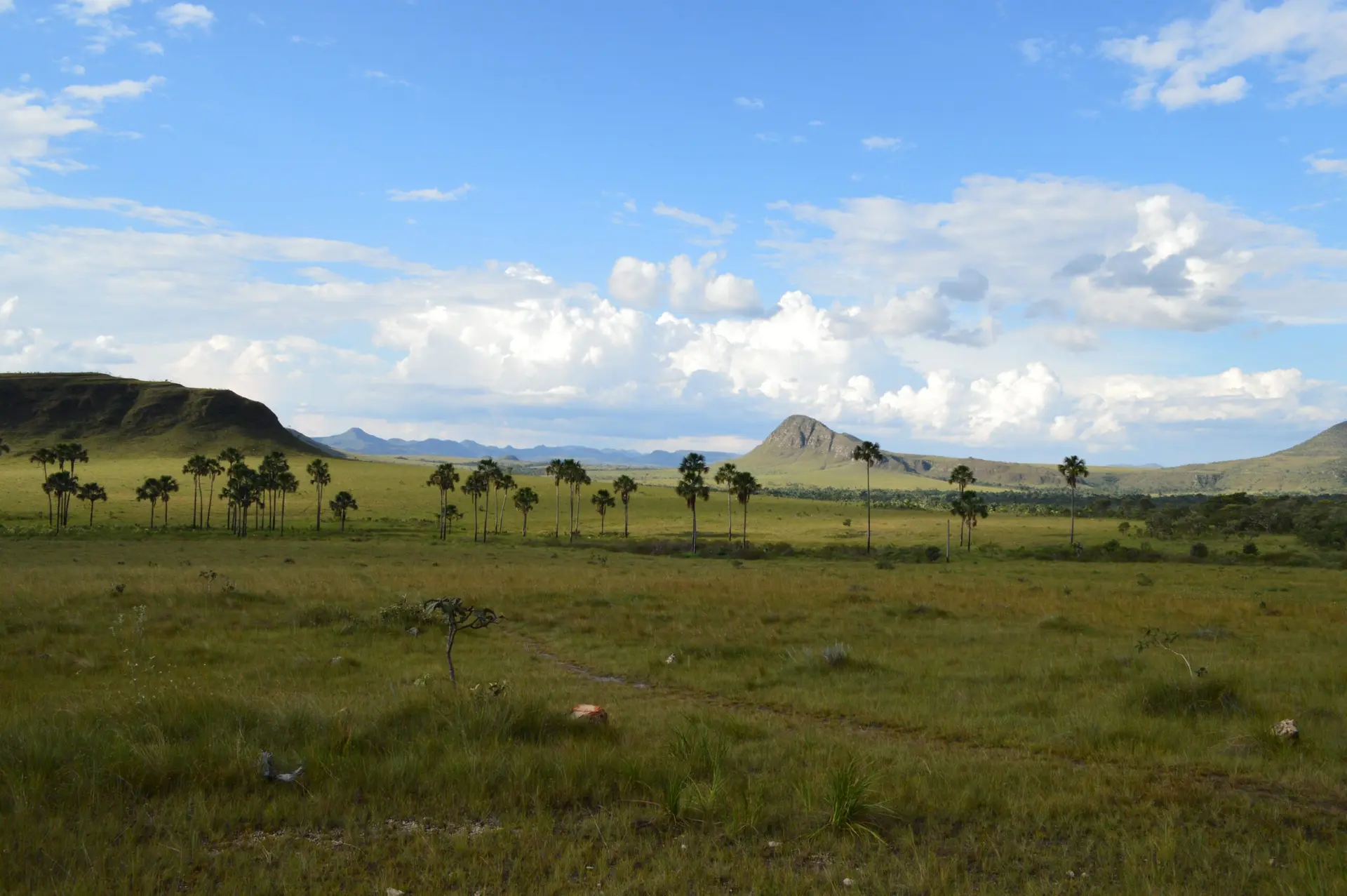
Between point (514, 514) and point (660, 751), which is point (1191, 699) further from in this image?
point (514, 514)

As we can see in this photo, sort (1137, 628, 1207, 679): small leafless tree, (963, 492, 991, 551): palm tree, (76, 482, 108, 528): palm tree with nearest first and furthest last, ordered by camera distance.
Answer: (1137, 628, 1207, 679): small leafless tree → (963, 492, 991, 551): palm tree → (76, 482, 108, 528): palm tree

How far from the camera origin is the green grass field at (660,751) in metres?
6.29

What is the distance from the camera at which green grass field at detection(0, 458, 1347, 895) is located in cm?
629

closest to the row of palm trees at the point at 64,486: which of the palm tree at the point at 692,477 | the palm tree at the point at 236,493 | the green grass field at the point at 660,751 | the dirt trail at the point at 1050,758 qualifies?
the palm tree at the point at 236,493

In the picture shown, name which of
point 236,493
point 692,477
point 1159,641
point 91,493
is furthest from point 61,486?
point 1159,641

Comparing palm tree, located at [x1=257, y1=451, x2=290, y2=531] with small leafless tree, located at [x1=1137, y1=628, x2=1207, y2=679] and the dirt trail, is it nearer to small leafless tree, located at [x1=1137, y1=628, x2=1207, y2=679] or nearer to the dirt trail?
the dirt trail

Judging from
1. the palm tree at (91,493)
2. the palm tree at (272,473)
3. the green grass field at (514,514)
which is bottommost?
the green grass field at (514,514)

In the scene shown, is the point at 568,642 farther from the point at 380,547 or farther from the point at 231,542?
the point at 231,542

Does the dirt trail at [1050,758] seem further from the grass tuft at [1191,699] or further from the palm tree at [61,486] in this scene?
the palm tree at [61,486]

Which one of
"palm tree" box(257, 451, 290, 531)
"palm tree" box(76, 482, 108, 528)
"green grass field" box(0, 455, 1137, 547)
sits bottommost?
"green grass field" box(0, 455, 1137, 547)

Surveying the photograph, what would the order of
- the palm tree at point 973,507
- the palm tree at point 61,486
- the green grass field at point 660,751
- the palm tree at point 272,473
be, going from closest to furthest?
the green grass field at point 660,751 < the palm tree at point 973,507 < the palm tree at point 61,486 < the palm tree at point 272,473

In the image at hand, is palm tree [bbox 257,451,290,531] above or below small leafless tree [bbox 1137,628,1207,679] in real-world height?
above

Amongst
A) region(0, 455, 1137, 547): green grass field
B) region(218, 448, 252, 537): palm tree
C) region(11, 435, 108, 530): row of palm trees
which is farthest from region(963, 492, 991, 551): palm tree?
region(11, 435, 108, 530): row of palm trees

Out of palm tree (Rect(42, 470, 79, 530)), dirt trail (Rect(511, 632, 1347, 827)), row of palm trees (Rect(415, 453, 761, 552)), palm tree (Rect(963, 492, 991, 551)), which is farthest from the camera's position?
palm tree (Rect(42, 470, 79, 530))
